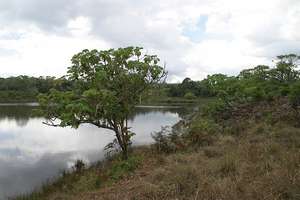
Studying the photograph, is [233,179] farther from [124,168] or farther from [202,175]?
[124,168]

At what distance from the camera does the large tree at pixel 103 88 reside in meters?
12.2

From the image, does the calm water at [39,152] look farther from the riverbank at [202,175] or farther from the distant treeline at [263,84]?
the distant treeline at [263,84]

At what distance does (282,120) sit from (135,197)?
1168cm

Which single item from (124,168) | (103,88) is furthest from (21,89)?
(124,168)

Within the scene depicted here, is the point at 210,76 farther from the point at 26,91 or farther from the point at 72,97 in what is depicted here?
the point at 26,91

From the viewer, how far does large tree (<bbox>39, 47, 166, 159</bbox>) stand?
12.2 metres

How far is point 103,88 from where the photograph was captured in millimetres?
12977

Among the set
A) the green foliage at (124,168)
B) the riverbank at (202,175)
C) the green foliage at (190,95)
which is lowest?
the green foliage at (124,168)

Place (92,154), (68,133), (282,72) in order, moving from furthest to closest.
Answer: (68,133) → (282,72) → (92,154)

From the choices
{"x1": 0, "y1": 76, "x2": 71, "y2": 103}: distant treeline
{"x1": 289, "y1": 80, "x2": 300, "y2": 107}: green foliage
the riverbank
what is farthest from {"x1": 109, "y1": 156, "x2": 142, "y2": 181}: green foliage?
{"x1": 0, "y1": 76, "x2": 71, "y2": 103}: distant treeline

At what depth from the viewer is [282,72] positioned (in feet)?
70.5

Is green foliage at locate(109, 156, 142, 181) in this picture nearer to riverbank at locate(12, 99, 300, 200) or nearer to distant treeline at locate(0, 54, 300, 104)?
riverbank at locate(12, 99, 300, 200)

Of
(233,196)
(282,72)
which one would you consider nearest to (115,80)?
(233,196)

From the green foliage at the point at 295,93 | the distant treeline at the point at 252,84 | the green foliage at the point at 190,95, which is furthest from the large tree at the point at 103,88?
the green foliage at the point at 190,95
